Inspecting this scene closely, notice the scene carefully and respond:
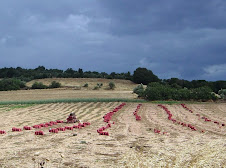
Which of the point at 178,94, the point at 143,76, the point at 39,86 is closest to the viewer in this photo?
the point at 178,94

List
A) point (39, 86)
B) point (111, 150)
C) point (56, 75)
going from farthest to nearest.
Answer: point (56, 75) → point (39, 86) → point (111, 150)

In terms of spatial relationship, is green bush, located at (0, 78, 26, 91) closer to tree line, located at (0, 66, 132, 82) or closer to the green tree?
tree line, located at (0, 66, 132, 82)

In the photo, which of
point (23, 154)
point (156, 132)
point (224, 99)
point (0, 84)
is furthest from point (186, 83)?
point (23, 154)

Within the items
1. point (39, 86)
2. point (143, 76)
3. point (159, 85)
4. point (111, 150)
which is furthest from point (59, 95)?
point (111, 150)

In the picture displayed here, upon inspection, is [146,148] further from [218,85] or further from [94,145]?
[218,85]

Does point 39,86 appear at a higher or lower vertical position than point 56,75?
lower

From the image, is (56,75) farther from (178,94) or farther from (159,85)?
(178,94)

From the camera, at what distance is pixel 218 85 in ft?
254

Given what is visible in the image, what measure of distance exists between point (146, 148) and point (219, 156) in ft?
7.22

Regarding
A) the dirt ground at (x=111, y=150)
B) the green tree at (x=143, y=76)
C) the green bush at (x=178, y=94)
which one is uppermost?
the green tree at (x=143, y=76)

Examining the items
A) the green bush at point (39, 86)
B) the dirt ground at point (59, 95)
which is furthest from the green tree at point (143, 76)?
the green bush at point (39, 86)

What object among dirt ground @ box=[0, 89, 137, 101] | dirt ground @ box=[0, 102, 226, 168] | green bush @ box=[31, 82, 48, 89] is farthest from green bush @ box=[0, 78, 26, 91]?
dirt ground @ box=[0, 102, 226, 168]

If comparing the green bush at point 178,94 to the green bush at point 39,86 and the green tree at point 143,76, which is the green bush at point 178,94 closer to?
the green bush at point 39,86

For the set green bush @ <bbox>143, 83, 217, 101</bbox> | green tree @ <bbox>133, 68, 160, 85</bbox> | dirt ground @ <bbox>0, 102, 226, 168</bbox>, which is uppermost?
green tree @ <bbox>133, 68, 160, 85</bbox>
